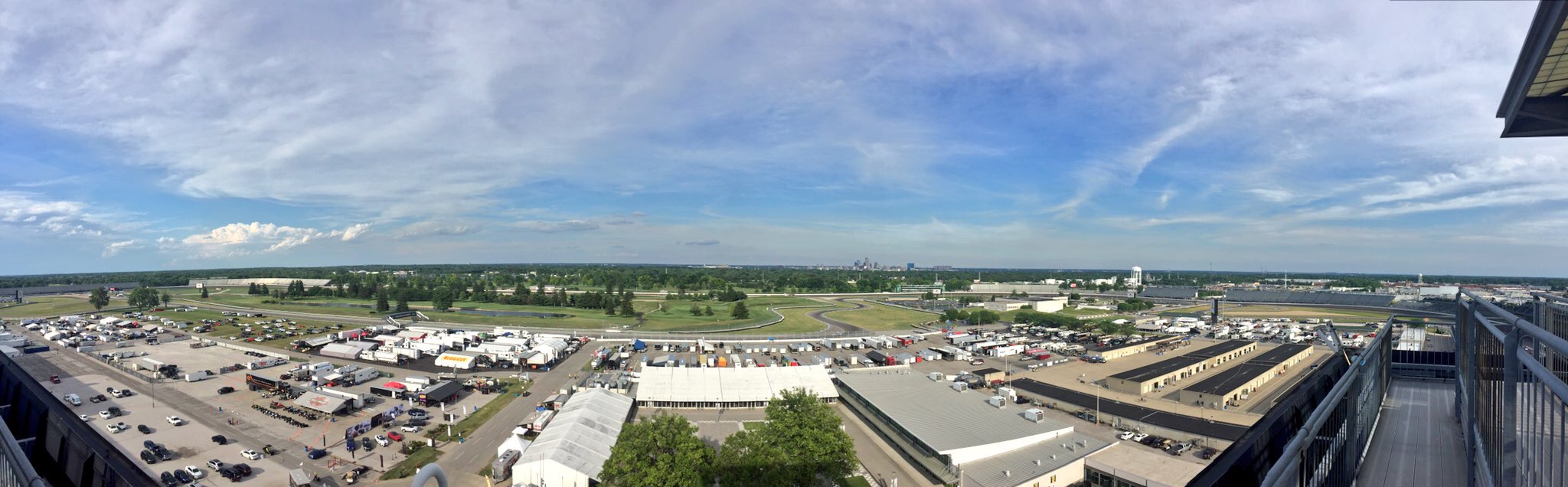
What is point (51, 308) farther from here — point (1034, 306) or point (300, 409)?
point (1034, 306)

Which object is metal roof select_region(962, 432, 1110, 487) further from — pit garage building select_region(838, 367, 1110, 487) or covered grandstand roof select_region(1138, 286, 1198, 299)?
covered grandstand roof select_region(1138, 286, 1198, 299)

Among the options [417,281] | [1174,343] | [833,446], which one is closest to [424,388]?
[833,446]

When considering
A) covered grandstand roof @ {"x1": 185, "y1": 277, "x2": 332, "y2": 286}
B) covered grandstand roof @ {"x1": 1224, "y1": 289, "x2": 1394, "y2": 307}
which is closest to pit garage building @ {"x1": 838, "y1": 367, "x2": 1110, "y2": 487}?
covered grandstand roof @ {"x1": 1224, "y1": 289, "x2": 1394, "y2": 307}

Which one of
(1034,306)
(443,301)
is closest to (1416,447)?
(1034,306)

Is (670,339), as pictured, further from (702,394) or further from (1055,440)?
(1055,440)

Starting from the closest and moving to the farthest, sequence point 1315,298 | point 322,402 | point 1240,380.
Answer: point 322,402 < point 1240,380 < point 1315,298

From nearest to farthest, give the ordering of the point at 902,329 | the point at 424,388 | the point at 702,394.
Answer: the point at 702,394
the point at 424,388
the point at 902,329

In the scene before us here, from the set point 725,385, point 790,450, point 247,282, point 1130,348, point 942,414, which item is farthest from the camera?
point 247,282
